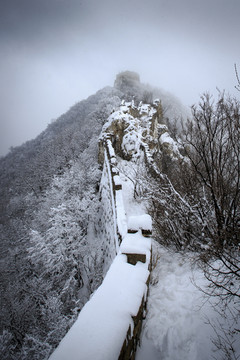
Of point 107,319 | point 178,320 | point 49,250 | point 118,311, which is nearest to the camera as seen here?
point 107,319

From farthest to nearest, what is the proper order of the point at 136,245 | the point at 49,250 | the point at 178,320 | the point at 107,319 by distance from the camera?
the point at 49,250 → the point at 136,245 → the point at 178,320 → the point at 107,319

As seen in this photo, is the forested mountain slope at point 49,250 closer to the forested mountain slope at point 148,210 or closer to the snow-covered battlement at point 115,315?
the forested mountain slope at point 148,210

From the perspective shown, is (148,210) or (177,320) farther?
(148,210)

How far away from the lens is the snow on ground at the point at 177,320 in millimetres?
2047

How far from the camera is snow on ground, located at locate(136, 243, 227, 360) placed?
2.05 m

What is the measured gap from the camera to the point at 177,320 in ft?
7.75

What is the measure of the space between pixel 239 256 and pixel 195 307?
3.96ft

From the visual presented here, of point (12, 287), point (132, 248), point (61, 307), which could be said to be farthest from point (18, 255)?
point (132, 248)

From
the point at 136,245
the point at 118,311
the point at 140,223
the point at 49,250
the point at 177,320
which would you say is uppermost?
the point at 140,223

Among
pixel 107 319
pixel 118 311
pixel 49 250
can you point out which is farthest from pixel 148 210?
pixel 49 250

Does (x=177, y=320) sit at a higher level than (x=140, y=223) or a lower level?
lower

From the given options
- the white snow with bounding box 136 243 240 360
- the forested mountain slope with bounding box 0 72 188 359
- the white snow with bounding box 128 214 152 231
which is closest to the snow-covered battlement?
the white snow with bounding box 128 214 152 231

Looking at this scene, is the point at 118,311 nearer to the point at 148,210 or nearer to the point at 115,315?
the point at 115,315

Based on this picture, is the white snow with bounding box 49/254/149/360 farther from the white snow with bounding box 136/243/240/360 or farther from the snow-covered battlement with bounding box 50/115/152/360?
the white snow with bounding box 136/243/240/360
